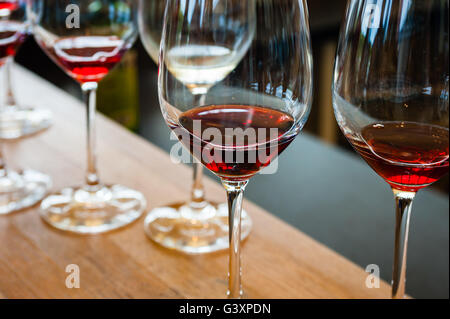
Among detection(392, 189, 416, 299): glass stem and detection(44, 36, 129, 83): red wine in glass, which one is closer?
detection(392, 189, 416, 299): glass stem

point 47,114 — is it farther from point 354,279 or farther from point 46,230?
point 354,279

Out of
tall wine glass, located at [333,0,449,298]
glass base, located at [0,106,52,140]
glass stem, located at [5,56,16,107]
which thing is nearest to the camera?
tall wine glass, located at [333,0,449,298]

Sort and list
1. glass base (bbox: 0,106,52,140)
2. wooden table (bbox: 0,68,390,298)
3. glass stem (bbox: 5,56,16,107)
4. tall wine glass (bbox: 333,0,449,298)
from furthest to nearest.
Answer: glass stem (bbox: 5,56,16,107) → glass base (bbox: 0,106,52,140) → wooden table (bbox: 0,68,390,298) → tall wine glass (bbox: 333,0,449,298)

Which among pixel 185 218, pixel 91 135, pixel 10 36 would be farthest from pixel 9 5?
pixel 185 218

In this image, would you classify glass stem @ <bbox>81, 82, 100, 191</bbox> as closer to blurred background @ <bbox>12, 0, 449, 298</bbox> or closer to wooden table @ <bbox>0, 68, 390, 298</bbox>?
wooden table @ <bbox>0, 68, 390, 298</bbox>

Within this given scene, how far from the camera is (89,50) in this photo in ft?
1.91

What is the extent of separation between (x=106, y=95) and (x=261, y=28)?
0.83 m

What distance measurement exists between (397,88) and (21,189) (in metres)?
0.46

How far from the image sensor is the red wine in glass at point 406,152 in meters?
0.35

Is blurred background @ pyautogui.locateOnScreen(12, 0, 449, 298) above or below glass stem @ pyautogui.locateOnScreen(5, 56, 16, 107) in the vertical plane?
below

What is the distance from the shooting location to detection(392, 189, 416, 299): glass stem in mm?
386

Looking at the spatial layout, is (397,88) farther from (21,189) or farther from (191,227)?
(21,189)

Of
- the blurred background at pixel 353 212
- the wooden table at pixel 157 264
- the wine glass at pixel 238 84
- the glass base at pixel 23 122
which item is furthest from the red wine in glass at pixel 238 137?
the glass base at pixel 23 122

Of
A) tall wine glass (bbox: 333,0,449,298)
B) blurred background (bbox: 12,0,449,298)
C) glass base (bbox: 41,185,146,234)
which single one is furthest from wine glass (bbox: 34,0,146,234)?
tall wine glass (bbox: 333,0,449,298)
